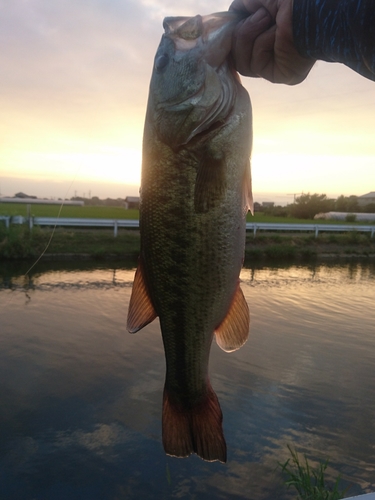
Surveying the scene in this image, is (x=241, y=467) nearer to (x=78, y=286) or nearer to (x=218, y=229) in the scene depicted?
(x=218, y=229)

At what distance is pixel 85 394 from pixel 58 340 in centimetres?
287

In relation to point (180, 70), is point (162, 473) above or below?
below

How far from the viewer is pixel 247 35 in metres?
1.96

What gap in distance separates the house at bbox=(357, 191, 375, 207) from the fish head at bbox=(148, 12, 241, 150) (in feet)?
195

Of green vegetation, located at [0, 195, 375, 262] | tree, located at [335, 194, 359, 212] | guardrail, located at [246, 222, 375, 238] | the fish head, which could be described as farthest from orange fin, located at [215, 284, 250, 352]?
tree, located at [335, 194, 359, 212]

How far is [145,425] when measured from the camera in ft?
24.2

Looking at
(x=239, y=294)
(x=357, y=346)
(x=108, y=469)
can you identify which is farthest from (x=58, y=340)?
(x=239, y=294)

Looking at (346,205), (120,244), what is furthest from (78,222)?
(346,205)

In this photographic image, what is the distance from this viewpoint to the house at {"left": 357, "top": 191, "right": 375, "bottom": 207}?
58.2 metres

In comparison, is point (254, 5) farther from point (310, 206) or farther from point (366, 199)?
point (366, 199)

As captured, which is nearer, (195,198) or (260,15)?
(260,15)

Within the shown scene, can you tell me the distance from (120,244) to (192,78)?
21.8 m

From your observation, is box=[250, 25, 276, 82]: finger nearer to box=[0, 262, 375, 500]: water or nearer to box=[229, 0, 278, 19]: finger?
box=[229, 0, 278, 19]: finger

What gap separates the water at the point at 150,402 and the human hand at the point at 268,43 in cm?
554
